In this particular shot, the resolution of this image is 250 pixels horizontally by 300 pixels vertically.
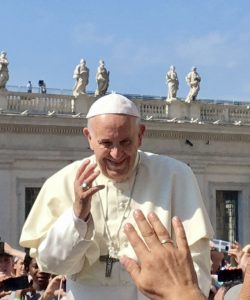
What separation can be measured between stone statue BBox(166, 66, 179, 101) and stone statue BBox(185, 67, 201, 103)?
40 cm

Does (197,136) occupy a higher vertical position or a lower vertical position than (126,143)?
lower

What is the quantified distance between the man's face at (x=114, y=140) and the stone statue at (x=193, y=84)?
73.2 ft

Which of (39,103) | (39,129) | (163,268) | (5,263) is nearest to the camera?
(163,268)

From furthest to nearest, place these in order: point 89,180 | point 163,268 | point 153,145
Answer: point 153,145, point 89,180, point 163,268

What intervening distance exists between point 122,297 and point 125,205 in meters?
0.41

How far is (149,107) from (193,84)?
1723mm

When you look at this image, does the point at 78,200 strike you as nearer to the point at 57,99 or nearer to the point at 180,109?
the point at 57,99

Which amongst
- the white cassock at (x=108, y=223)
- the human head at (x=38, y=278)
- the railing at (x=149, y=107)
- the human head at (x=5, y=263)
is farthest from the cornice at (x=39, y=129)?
the white cassock at (x=108, y=223)

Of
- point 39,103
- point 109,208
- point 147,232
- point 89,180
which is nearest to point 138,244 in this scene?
point 147,232

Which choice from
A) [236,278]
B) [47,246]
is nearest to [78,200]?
[47,246]

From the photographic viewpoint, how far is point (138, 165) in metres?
4.00

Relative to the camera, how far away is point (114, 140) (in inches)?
144

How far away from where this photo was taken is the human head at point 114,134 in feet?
12.1

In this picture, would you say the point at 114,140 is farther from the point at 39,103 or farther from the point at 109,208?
the point at 39,103
